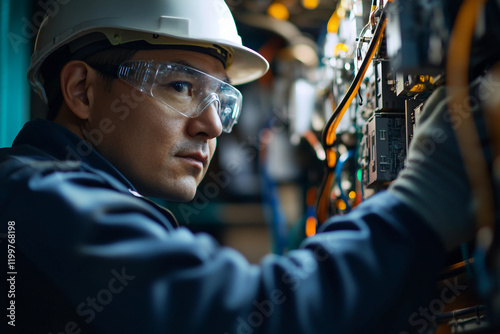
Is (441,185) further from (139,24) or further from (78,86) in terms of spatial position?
(78,86)

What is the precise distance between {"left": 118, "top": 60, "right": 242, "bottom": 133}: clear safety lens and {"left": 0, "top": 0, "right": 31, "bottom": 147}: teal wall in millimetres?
1203

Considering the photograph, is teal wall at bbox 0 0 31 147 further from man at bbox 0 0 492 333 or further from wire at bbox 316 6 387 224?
wire at bbox 316 6 387 224

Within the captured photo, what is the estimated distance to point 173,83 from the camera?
1.30 m

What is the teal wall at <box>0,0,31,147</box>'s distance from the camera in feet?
7.34

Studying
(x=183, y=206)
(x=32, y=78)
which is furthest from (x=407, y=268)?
(x=183, y=206)

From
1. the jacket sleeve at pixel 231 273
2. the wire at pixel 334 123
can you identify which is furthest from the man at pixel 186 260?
the wire at pixel 334 123

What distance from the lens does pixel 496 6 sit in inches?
30.3

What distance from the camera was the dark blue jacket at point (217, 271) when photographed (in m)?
0.78

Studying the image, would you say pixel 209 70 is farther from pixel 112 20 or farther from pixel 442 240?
pixel 442 240

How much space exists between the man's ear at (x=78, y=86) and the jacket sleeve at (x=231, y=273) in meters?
0.52

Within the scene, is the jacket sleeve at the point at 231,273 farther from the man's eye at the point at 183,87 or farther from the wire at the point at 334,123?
the man's eye at the point at 183,87

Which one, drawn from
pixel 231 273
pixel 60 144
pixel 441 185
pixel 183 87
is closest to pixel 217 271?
pixel 231 273

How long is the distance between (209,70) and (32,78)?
0.60m

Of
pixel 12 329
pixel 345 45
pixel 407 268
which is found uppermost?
pixel 345 45
